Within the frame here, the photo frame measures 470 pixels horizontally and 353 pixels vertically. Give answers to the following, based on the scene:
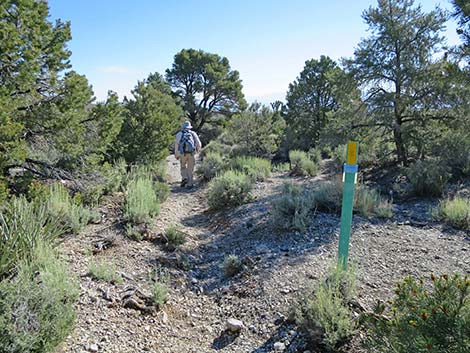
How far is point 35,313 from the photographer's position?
2549 mm

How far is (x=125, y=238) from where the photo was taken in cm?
519

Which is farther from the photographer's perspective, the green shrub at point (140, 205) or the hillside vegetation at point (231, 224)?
the green shrub at point (140, 205)

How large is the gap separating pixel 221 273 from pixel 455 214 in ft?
12.8

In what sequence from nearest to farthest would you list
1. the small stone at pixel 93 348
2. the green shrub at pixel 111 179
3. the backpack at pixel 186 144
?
the small stone at pixel 93 348
the green shrub at pixel 111 179
the backpack at pixel 186 144

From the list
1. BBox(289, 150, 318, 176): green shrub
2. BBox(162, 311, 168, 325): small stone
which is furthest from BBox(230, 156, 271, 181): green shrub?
BBox(162, 311, 168, 325): small stone

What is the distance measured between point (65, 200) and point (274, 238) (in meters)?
3.31

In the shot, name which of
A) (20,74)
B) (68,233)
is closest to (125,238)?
(68,233)

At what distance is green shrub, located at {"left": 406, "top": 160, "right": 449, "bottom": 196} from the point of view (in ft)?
24.8

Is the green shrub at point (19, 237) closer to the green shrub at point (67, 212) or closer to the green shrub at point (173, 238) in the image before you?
the green shrub at point (67, 212)

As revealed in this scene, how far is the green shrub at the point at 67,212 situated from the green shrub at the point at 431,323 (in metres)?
4.23

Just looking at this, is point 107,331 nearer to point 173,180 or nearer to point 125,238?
point 125,238

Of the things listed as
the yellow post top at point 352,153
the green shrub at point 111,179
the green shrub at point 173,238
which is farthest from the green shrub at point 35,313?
the green shrub at point 111,179

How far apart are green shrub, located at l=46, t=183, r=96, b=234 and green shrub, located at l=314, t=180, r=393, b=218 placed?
3856mm

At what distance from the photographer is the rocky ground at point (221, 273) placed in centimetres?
320
